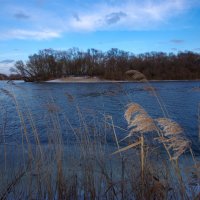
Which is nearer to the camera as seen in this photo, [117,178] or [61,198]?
[61,198]

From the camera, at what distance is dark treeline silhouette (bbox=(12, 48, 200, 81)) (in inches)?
3570

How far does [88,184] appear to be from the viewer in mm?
4363

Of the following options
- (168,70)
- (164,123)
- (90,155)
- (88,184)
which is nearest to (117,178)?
(90,155)

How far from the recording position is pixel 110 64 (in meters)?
103

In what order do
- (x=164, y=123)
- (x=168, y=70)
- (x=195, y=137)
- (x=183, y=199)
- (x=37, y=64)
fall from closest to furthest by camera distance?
1. (x=164, y=123)
2. (x=183, y=199)
3. (x=195, y=137)
4. (x=168, y=70)
5. (x=37, y=64)

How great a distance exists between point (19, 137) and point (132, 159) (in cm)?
640

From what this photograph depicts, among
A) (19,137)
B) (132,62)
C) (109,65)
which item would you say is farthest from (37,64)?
(19,137)

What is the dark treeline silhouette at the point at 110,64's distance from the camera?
90688mm

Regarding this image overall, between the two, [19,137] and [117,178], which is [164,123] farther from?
[19,137]

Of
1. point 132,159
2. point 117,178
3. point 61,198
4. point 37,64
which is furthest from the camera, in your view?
point 37,64

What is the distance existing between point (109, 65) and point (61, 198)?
3889 inches

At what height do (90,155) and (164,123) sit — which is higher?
(164,123)

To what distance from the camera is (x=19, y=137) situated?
10.2 meters

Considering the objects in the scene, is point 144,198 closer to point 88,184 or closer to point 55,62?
point 88,184
